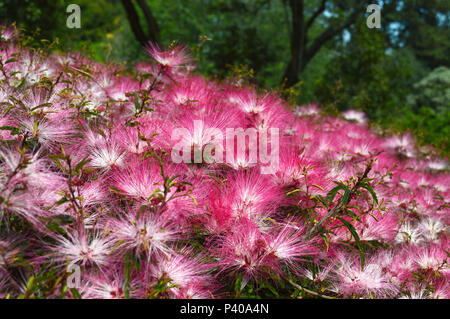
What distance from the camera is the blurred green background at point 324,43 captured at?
4.39 metres

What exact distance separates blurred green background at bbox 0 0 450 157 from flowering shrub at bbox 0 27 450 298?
85.6 inches

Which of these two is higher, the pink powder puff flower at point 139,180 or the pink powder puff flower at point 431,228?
the pink powder puff flower at point 139,180

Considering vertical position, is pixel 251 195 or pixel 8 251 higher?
pixel 251 195

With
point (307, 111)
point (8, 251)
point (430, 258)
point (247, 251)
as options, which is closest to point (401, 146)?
point (307, 111)

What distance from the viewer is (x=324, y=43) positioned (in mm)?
6660

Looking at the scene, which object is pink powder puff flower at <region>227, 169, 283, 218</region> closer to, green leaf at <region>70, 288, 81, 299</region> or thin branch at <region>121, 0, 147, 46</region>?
green leaf at <region>70, 288, 81, 299</region>

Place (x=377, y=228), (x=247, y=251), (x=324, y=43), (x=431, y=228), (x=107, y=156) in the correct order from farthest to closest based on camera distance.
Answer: (x=324, y=43), (x=431, y=228), (x=377, y=228), (x=107, y=156), (x=247, y=251)

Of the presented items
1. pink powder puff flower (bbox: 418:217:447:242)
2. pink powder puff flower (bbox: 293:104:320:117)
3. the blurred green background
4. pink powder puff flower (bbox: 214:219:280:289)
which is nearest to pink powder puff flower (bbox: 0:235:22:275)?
pink powder puff flower (bbox: 214:219:280:289)

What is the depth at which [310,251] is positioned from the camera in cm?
129

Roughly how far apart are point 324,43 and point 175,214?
647 centimetres

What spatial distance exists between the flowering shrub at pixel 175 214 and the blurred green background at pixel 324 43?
7.13 feet

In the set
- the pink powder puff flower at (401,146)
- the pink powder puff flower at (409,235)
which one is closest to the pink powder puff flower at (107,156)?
the pink powder puff flower at (409,235)

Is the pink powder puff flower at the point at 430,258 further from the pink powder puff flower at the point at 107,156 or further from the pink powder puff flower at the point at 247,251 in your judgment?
the pink powder puff flower at the point at 107,156

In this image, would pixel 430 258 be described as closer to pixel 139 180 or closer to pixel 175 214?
pixel 175 214
